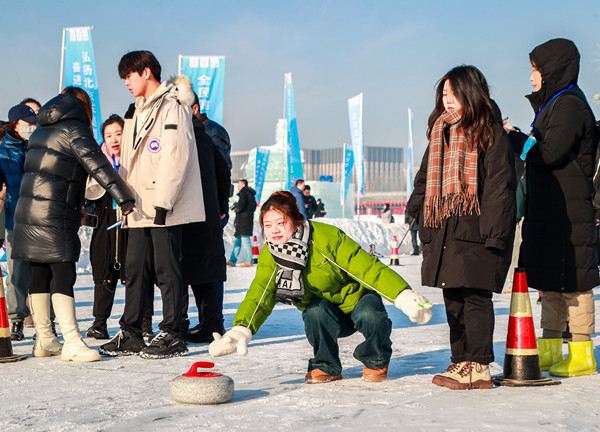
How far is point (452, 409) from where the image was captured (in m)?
3.07

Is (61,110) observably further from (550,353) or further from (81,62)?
(81,62)

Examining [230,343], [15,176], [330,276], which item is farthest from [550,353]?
[15,176]

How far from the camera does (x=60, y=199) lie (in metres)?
4.56

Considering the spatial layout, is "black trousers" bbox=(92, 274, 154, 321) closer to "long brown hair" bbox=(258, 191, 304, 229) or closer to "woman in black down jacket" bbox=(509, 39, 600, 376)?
"long brown hair" bbox=(258, 191, 304, 229)

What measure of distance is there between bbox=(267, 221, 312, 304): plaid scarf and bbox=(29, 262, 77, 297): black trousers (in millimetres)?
1615

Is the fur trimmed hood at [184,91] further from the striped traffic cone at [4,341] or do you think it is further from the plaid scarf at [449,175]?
the plaid scarf at [449,175]

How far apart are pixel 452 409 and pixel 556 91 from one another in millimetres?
2140

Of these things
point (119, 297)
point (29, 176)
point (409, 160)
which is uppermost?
point (409, 160)

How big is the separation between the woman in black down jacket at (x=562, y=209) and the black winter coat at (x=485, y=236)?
1.70 ft

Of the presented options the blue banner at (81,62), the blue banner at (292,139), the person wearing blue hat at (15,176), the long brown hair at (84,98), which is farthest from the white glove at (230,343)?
the blue banner at (292,139)

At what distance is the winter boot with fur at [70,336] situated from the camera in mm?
4520

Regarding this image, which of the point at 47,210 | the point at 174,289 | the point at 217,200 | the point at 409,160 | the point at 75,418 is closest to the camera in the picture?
the point at 75,418

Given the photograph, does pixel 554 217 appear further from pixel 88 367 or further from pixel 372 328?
pixel 88 367

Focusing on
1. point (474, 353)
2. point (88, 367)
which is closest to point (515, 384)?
point (474, 353)
